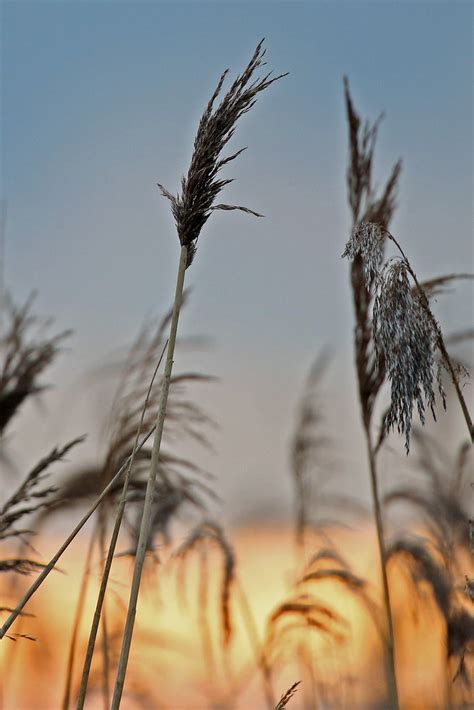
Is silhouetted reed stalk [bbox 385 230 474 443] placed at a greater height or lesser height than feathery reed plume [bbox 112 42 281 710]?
lesser

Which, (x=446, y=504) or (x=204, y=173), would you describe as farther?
(x=446, y=504)

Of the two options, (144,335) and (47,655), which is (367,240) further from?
(47,655)

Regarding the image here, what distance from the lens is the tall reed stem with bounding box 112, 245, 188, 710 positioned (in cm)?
199

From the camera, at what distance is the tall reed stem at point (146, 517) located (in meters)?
1.99

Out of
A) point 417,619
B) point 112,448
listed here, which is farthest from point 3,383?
point 417,619

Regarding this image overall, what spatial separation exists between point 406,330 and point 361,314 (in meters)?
1.50

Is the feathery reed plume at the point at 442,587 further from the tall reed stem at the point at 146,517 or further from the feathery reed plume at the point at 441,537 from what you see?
the tall reed stem at the point at 146,517

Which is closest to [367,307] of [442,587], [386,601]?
[386,601]

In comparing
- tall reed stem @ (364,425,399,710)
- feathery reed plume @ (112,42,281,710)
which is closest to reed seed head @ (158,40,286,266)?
feathery reed plume @ (112,42,281,710)

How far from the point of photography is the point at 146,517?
80.8 inches

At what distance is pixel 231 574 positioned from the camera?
16.8ft

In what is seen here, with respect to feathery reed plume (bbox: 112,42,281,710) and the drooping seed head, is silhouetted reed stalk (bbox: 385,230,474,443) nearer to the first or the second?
the drooping seed head

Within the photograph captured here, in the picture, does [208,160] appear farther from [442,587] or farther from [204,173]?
[442,587]

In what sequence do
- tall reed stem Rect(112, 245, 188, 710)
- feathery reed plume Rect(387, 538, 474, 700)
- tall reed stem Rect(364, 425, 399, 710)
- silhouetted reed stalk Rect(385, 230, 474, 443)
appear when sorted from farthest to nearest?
feathery reed plume Rect(387, 538, 474, 700) → tall reed stem Rect(364, 425, 399, 710) → silhouetted reed stalk Rect(385, 230, 474, 443) → tall reed stem Rect(112, 245, 188, 710)
